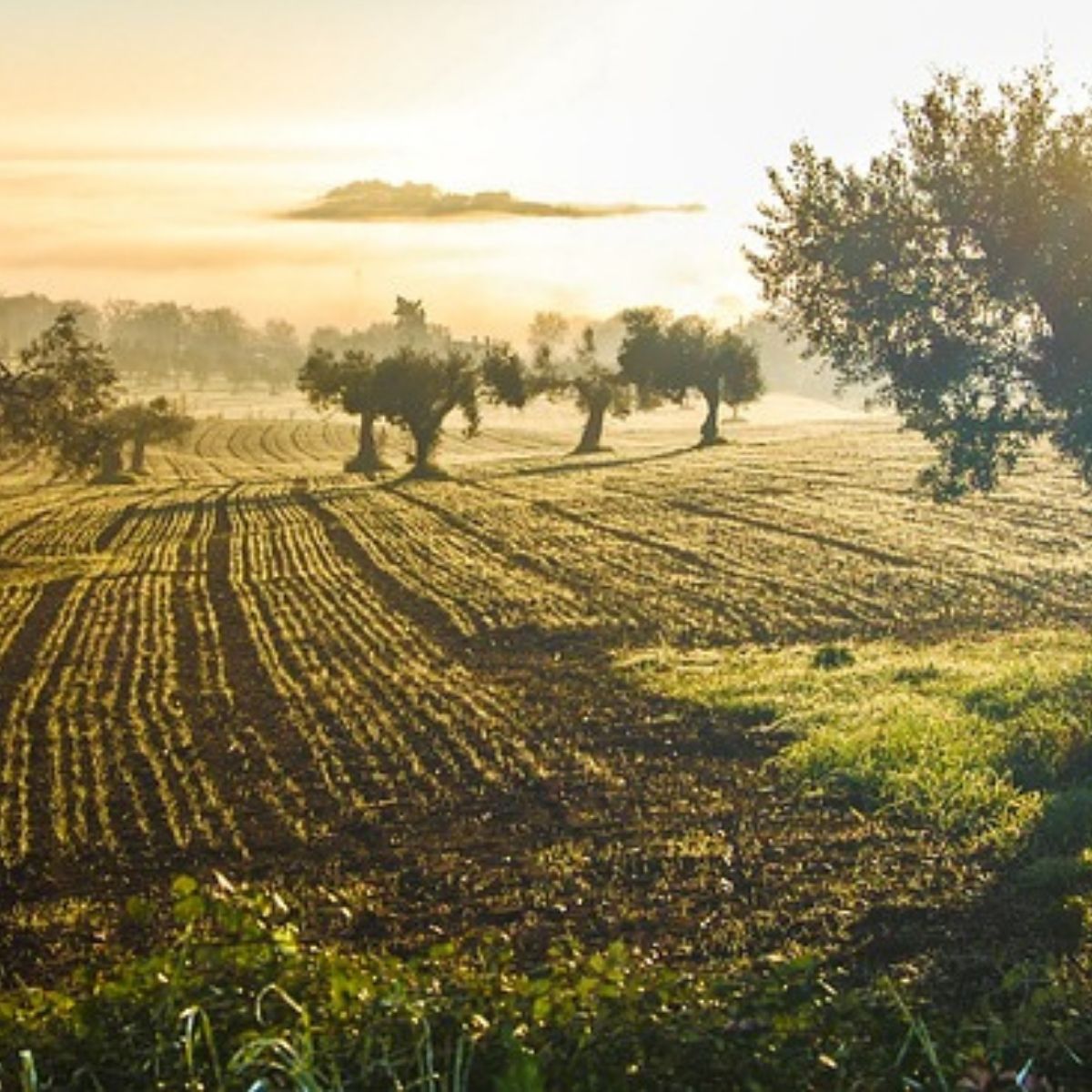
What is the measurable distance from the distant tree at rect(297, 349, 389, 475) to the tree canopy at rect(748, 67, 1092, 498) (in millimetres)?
70181

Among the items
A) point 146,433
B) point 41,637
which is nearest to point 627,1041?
point 41,637

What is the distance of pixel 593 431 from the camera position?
119m

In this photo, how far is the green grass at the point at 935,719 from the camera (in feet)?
76.1

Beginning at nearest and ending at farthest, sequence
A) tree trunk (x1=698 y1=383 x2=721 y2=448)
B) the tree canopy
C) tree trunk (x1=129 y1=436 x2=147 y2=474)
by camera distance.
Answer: the tree canopy → tree trunk (x1=698 y1=383 x2=721 y2=448) → tree trunk (x1=129 y1=436 x2=147 y2=474)

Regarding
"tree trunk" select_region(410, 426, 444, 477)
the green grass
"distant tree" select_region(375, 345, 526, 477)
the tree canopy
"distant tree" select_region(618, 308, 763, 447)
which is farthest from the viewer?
"distant tree" select_region(618, 308, 763, 447)

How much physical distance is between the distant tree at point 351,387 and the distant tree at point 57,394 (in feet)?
138

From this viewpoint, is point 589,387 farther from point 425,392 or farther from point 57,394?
point 57,394

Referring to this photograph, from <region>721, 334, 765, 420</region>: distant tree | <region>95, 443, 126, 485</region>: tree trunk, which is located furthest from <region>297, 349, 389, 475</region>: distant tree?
<region>721, 334, 765, 420</region>: distant tree

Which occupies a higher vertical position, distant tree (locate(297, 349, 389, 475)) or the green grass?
distant tree (locate(297, 349, 389, 475))

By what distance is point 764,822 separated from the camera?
2336 cm

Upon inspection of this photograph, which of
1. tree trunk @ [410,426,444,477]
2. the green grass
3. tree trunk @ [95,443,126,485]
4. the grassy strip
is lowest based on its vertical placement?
tree trunk @ [95,443,126,485]

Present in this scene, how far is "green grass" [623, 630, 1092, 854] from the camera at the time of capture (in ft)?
76.1

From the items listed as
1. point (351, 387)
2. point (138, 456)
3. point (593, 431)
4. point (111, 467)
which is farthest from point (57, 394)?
point (138, 456)

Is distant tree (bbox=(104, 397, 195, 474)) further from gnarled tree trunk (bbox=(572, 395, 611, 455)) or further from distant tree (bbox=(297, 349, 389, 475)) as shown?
gnarled tree trunk (bbox=(572, 395, 611, 455))
